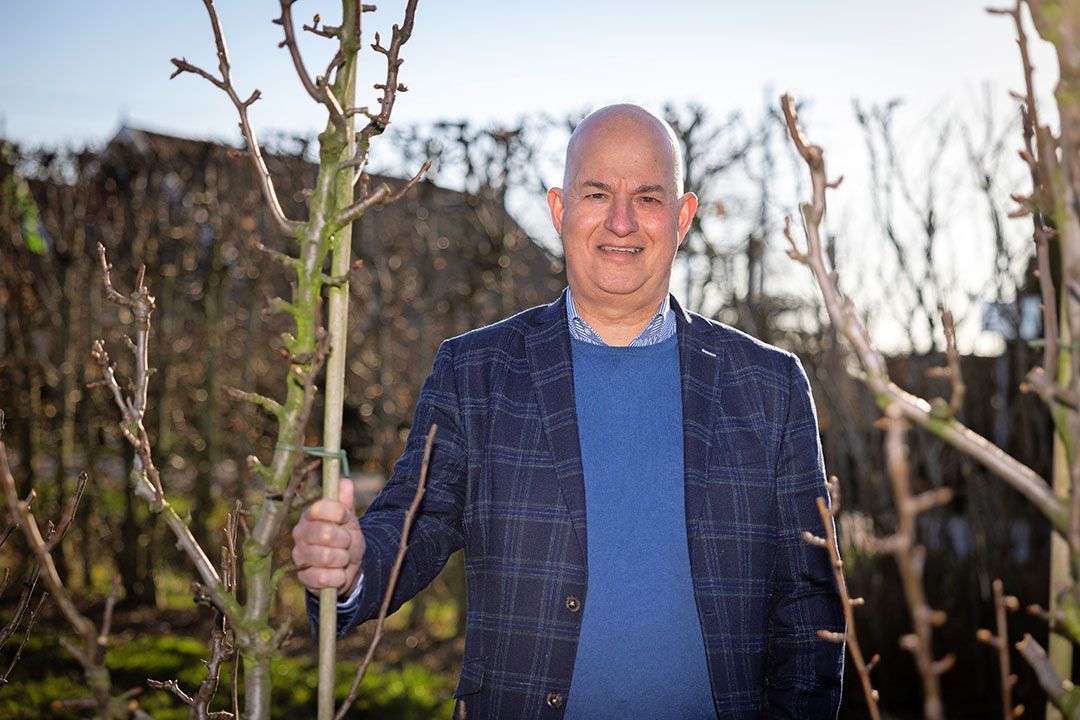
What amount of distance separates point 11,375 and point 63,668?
3.14 metres

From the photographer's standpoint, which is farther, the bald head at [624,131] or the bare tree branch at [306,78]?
the bald head at [624,131]

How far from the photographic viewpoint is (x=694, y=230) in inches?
288

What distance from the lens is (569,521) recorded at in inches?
90.2

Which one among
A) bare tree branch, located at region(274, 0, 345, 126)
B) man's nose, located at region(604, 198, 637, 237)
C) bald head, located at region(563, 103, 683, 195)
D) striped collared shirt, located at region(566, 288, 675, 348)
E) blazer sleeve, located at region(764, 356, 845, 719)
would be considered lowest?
blazer sleeve, located at region(764, 356, 845, 719)

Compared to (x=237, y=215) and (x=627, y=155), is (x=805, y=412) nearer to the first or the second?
(x=627, y=155)

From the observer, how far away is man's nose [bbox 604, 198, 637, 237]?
248 centimetres

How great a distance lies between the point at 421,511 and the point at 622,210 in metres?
0.98

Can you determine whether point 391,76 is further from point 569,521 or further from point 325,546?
point 569,521

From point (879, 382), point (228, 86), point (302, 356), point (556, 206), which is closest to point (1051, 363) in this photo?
point (879, 382)

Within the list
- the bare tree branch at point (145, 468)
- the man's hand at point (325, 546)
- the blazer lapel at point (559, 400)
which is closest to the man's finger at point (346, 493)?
the man's hand at point (325, 546)

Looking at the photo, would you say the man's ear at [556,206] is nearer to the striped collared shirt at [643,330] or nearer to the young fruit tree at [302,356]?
the striped collared shirt at [643,330]

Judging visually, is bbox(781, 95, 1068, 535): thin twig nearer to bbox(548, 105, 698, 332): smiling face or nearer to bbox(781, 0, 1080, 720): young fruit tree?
bbox(781, 0, 1080, 720): young fruit tree

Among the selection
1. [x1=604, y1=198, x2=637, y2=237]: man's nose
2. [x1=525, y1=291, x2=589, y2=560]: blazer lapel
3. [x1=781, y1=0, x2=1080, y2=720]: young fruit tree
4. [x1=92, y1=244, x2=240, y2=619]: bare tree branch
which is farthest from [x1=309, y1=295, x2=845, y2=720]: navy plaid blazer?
[x1=781, y1=0, x2=1080, y2=720]: young fruit tree

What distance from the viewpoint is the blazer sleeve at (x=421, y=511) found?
1811 millimetres
